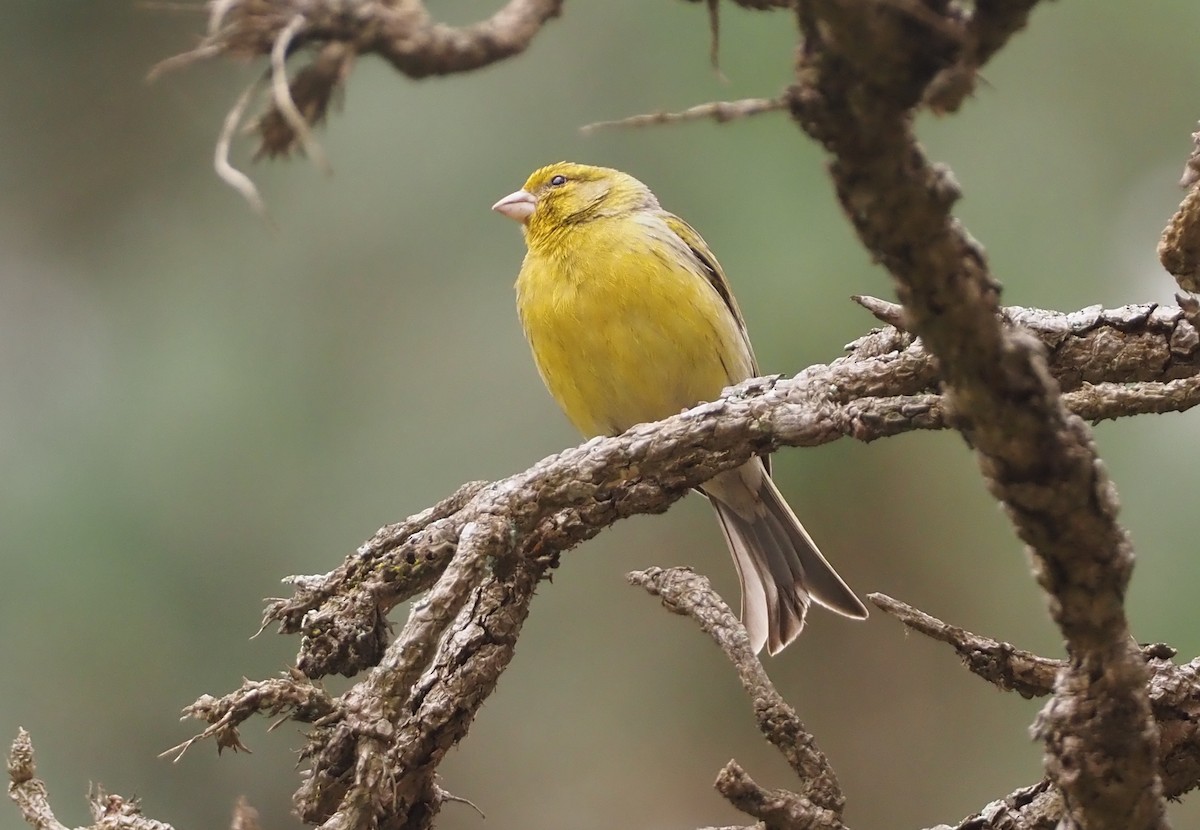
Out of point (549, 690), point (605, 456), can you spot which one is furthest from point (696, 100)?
point (605, 456)

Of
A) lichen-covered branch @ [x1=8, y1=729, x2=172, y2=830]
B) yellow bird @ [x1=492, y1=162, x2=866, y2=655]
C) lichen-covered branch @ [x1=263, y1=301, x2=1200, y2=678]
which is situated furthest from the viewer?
yellow bird @ [x1=492, y1=162, x2=866, y2=655]

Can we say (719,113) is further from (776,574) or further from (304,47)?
(776,574)

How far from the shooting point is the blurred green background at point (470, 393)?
13.3 feet

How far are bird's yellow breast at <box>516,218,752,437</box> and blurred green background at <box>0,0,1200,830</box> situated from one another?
80 centimetres

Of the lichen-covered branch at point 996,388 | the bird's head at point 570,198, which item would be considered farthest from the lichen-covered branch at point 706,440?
the bird's head at point 570,198

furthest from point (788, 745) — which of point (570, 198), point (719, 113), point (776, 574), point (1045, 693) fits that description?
point (570, 198)

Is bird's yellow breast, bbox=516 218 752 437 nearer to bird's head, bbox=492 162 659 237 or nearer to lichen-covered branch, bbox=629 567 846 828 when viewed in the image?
bird's head, bbox=492 162 659 237

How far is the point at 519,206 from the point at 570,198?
0.50 ft

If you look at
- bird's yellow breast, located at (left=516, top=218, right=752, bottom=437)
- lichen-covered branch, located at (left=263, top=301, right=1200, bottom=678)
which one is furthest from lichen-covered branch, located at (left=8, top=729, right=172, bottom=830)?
bird's yellow breast, located at (left=516, top=218, right=752, bottom=437)

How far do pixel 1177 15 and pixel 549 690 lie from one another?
3.24 metres

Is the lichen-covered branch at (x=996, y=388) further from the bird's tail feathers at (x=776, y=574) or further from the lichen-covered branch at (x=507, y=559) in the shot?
the bird's tail feathers at (x=776, y=574)

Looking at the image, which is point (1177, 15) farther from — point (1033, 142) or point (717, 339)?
point (717, 339)

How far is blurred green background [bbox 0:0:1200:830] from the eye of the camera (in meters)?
4.06

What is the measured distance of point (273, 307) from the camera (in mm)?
4738
